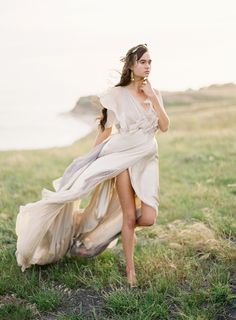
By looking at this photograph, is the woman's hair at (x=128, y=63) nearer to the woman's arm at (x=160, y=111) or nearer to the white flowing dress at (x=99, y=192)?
the white flowing dress at (x=99, y=192)

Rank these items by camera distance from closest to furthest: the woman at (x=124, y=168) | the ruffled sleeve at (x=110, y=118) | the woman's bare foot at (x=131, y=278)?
the woman's bare foot at (x=131, y=278) < the woman at (x=124, y=168) < the ruffled sleeve at (x=110, y=118)

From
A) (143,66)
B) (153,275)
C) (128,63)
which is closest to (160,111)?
(143,66)

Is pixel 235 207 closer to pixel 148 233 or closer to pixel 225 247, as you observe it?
pixel 148 233

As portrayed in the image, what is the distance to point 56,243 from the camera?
6.40 metres

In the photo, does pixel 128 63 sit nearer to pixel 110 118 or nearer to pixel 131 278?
pixel 110 118

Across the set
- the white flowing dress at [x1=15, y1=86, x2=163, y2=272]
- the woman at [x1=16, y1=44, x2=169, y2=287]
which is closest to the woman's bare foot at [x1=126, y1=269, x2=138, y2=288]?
the woman at [x1=16, y1=44, x2=169, y2=287]

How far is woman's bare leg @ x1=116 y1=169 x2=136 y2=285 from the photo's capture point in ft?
19.1

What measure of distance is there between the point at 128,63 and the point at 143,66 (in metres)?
0.18

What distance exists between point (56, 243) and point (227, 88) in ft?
192

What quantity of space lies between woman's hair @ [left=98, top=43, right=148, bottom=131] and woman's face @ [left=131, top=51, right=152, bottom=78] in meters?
0.04

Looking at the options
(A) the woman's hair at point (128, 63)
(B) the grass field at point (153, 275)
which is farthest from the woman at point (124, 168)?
(B) the grass field at point (153, 275)

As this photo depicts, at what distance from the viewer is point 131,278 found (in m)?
5.76

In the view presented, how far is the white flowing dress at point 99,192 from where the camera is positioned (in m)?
5.83

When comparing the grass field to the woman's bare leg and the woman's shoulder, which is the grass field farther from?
the woman's shoulder
